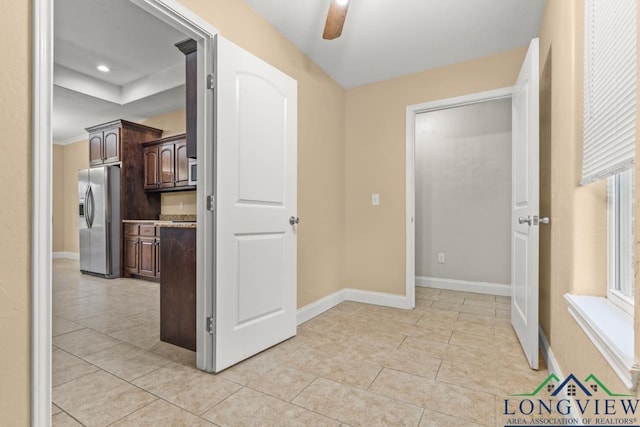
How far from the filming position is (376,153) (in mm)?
3391

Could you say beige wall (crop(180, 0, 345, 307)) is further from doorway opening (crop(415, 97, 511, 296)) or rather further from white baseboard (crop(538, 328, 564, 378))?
white baseboard (crop(538, 328, 564, 378))

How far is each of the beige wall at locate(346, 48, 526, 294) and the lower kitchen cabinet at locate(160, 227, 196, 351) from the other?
1.84 m

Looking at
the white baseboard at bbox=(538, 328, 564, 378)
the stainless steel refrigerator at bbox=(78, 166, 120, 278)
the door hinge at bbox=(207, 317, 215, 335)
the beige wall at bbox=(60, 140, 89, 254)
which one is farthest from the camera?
the beige wall at bbox=(60, 140, 89, 254)

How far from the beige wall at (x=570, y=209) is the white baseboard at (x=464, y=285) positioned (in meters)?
1.73

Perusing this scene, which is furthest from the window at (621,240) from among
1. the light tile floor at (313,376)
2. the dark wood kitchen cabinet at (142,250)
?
the dark wood kitchen cabinet at (142,250)

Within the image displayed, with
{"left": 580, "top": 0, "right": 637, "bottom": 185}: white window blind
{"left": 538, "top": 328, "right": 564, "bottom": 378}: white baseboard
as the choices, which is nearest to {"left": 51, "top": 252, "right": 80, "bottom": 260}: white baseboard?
{"left": 538, "top": 328, "right": 564, "bottom": 378}: white baseboard

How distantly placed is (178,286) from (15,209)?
3.81 ft

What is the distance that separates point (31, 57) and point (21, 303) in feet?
2.99

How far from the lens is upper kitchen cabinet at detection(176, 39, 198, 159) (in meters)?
2.14

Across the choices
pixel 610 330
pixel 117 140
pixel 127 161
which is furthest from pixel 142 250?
pixel 610 330

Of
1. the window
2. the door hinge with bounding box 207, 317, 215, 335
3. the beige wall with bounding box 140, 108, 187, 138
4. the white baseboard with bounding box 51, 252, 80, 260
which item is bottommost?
the white baseboard with bounding box 51, 252, 80, 260

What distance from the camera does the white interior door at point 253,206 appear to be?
1914 mm

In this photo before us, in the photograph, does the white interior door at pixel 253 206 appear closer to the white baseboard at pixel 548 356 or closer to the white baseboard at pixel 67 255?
the white baseboard at pixel 548 356

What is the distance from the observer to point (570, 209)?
1562 mm
